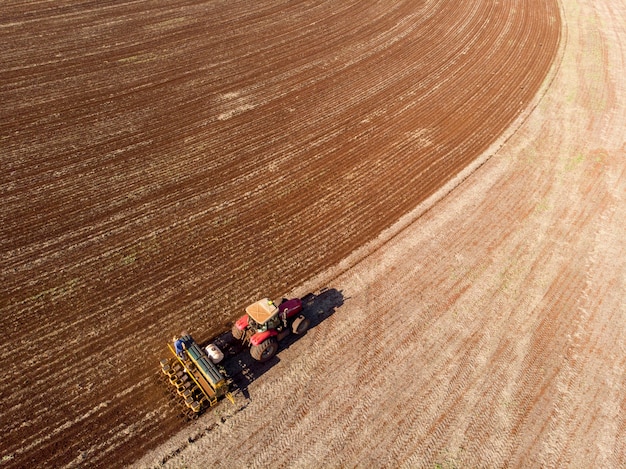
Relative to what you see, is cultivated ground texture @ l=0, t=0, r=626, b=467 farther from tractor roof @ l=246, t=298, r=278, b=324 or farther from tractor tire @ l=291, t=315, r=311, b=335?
tractor roof @ l=246, t=298, r=278, b=324

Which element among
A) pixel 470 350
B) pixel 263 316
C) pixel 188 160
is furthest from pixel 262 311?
pixel 188 160

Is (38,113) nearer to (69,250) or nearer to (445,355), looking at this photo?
(69,250)

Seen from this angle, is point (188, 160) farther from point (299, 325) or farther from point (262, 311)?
point (299, 325)

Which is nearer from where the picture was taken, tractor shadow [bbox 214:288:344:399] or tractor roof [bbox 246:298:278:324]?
tractor roof [bbox 246:298:278:324]

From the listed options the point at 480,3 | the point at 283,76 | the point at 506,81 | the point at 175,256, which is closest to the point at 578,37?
the point at 480,3

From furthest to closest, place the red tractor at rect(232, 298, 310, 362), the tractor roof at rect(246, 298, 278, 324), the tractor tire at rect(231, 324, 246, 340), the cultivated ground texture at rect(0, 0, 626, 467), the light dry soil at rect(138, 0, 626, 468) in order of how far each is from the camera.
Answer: the tractor tire at rect(231, 324, 246, 340) → the red tractor at rect(232, 298, 310, 362) → the tractor roof at rect(246, 298, 278, 324) → the cultivated ground texture at rect(0, 0, 626, 467) → the light dry soil at rect(138, 0, 626, 468)

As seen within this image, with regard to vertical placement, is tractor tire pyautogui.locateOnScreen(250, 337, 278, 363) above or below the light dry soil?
above

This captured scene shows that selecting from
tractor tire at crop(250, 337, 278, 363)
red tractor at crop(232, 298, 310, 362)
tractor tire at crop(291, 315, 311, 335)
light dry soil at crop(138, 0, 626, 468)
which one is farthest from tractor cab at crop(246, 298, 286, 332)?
light dry soil at crop(138, 0, 626, 468)

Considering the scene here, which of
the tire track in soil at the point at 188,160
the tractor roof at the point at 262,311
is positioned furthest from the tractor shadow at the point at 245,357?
the tractor roof at the point at 262,311

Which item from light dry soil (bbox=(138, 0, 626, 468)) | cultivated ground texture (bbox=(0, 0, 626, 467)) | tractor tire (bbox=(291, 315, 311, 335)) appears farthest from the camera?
tractor tire (bbox=(291, 315, 311, 335))
